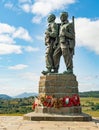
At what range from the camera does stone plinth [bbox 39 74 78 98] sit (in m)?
17.3

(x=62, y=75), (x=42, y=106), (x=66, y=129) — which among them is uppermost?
(x=62, y=75)

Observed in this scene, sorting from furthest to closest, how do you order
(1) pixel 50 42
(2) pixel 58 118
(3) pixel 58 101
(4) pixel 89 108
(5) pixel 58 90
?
(4) pixel 89 108 < (1) pixel 50 42 < (5) pixel 58 90 < (3) pixel 58 101 < (2) pixel 58 118

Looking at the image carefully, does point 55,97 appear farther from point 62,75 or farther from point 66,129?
point 66,129

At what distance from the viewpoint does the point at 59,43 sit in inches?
717

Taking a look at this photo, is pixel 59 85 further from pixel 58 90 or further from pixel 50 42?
pixel 50 42

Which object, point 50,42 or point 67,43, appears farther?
point 50,42

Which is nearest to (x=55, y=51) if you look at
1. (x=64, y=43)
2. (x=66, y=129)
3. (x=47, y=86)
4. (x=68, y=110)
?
(x=64, y=43)

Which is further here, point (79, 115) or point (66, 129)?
point (79, 115)

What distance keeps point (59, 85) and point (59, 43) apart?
217 cm

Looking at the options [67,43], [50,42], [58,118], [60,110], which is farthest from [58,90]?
[50,42]

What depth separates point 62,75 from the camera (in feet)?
57.5

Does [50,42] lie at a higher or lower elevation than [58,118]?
higher

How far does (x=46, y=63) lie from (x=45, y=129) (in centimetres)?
579

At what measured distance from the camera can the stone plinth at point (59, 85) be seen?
1733cm
